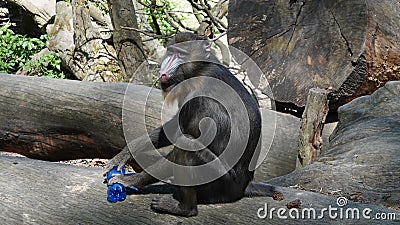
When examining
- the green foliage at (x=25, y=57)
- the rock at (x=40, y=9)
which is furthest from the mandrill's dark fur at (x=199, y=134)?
the rock at (x=40, y=9)

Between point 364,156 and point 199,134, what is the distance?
1486 millimetres

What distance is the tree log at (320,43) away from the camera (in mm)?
4496

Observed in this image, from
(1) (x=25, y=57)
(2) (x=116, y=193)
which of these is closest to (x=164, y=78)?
(2) (x=116, y=193)

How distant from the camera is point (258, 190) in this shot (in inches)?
107

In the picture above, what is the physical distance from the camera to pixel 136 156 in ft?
9.06

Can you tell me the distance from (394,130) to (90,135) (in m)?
2.31

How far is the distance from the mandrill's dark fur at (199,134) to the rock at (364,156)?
0.79 meters

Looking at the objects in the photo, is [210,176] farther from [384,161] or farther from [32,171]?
[384,161]

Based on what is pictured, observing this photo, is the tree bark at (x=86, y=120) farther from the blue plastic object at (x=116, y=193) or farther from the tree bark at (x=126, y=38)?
the tree bark at (x=126, y=38)

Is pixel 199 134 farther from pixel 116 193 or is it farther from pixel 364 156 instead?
pixel 364 156

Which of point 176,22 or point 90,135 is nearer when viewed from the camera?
point 90,135

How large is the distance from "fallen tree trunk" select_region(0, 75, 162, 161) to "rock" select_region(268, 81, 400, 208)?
1.32 metres

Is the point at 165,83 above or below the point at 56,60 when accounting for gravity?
below

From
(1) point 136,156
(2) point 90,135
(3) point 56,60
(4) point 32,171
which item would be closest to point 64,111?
(2) point 90,135
